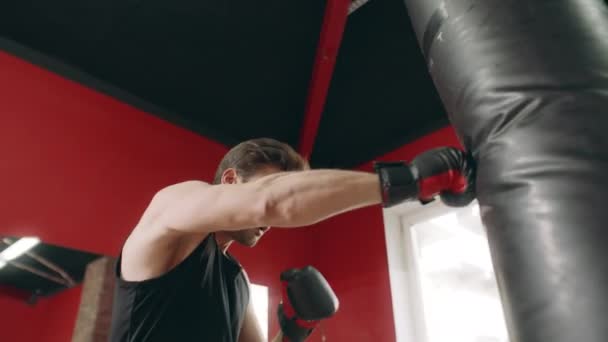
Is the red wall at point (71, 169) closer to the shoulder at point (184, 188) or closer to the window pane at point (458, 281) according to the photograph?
the window pane at point (458, 281)

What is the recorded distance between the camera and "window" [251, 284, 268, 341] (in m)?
2.88

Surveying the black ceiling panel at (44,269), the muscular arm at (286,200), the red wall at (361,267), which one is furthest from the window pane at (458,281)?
the black ceiling panel at (44,269)

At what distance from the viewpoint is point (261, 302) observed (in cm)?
294

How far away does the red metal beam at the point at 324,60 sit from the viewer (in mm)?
2330

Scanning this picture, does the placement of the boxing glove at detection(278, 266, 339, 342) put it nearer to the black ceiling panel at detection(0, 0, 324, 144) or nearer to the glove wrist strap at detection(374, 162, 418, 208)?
the glove wrist strap at detection(374, 162, 418, 208)

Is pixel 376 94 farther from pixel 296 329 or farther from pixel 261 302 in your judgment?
pixel 296 329

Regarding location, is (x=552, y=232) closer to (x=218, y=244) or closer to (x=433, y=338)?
(x=218, y=244)

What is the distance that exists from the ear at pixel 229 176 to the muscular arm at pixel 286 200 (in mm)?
408

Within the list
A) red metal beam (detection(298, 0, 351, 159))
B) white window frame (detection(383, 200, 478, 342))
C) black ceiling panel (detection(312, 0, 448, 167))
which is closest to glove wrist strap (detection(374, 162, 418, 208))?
red metal beam (detection(298, 0, 351, 159))

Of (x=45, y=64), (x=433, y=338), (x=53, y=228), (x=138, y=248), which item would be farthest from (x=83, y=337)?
(x=433, y=338)

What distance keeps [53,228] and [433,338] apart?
227cm

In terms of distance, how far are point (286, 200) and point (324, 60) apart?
5.86 ft

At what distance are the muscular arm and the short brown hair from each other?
1.33 feet

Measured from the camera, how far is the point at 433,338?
9.04 feet
